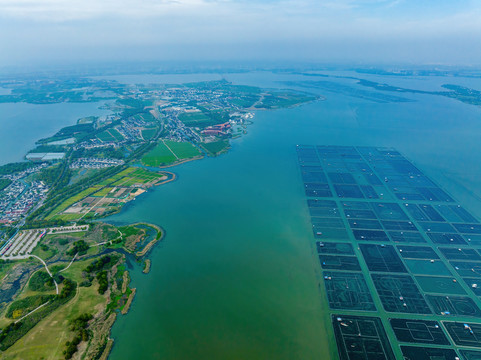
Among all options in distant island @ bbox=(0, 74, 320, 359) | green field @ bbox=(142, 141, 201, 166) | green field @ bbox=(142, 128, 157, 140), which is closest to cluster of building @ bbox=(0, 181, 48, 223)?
distant island @ bbox=(0, 74, 320, 359)

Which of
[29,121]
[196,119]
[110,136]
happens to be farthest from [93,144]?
[29,121]

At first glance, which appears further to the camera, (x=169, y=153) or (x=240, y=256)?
(x=169, y=153)

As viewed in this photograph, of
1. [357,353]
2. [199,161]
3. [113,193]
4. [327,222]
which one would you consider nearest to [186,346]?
[357,353]

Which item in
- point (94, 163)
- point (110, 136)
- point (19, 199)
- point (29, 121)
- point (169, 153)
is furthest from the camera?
point (29, 121)

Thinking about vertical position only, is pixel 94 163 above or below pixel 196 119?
below

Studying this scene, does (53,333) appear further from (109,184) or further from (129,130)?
(129,130)

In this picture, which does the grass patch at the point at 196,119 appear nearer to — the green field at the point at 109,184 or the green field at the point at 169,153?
the green field at the point at 169,153

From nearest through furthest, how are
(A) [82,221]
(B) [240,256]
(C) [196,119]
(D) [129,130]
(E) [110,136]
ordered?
(B) [240,256]
(A) [82,221]
(E) [110,136]
(D) [129,130]
(C) [196,119]
